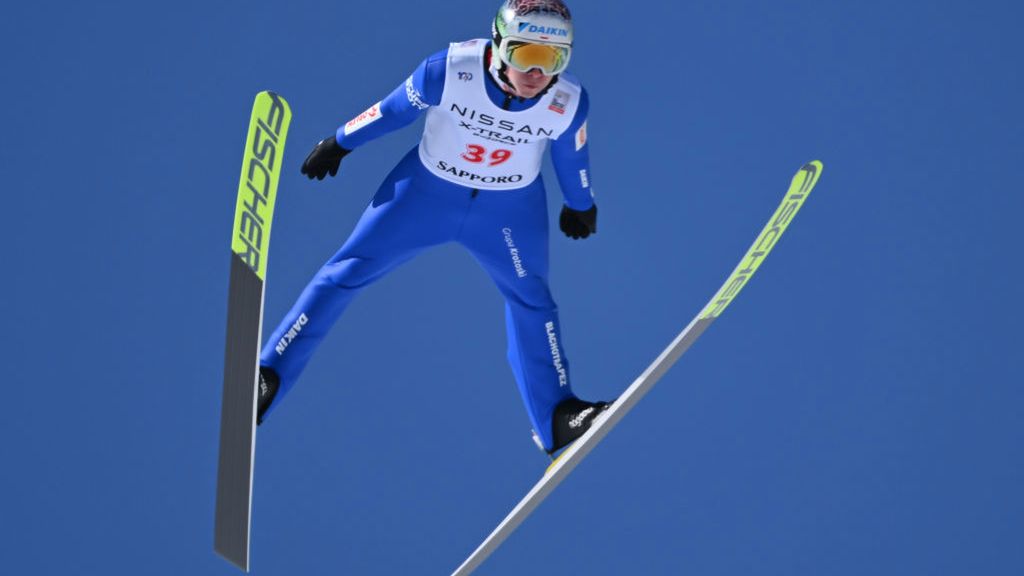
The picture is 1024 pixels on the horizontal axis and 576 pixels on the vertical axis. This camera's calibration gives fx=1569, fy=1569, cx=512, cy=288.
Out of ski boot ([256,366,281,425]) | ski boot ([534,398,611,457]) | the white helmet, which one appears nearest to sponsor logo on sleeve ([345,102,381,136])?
the white helmet

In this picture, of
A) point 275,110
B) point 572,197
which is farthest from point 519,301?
point 275,110

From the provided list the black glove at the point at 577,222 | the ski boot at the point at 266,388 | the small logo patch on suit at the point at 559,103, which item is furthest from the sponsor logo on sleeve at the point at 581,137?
the ski boot at the point at 266,388

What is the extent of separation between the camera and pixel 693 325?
4.03 metres

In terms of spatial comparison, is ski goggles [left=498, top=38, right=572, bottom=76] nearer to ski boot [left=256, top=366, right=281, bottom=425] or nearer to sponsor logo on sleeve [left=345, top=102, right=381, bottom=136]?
sponsor logo on sleeve [left=345, top=102, right=381, bottom=136]

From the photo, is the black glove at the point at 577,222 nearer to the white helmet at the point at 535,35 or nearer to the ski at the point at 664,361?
the ski at the point at 664,361

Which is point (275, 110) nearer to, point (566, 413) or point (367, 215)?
point (367, 215)

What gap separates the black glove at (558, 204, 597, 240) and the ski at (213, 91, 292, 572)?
1060mm

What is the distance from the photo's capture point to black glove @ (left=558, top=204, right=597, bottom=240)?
14.4ft

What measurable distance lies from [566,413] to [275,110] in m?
1.22

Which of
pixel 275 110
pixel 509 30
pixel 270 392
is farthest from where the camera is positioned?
pixel 270 392

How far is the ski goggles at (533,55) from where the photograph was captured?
3.80m

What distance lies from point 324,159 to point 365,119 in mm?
158

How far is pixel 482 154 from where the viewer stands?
4.10m

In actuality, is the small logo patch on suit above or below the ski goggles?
below
